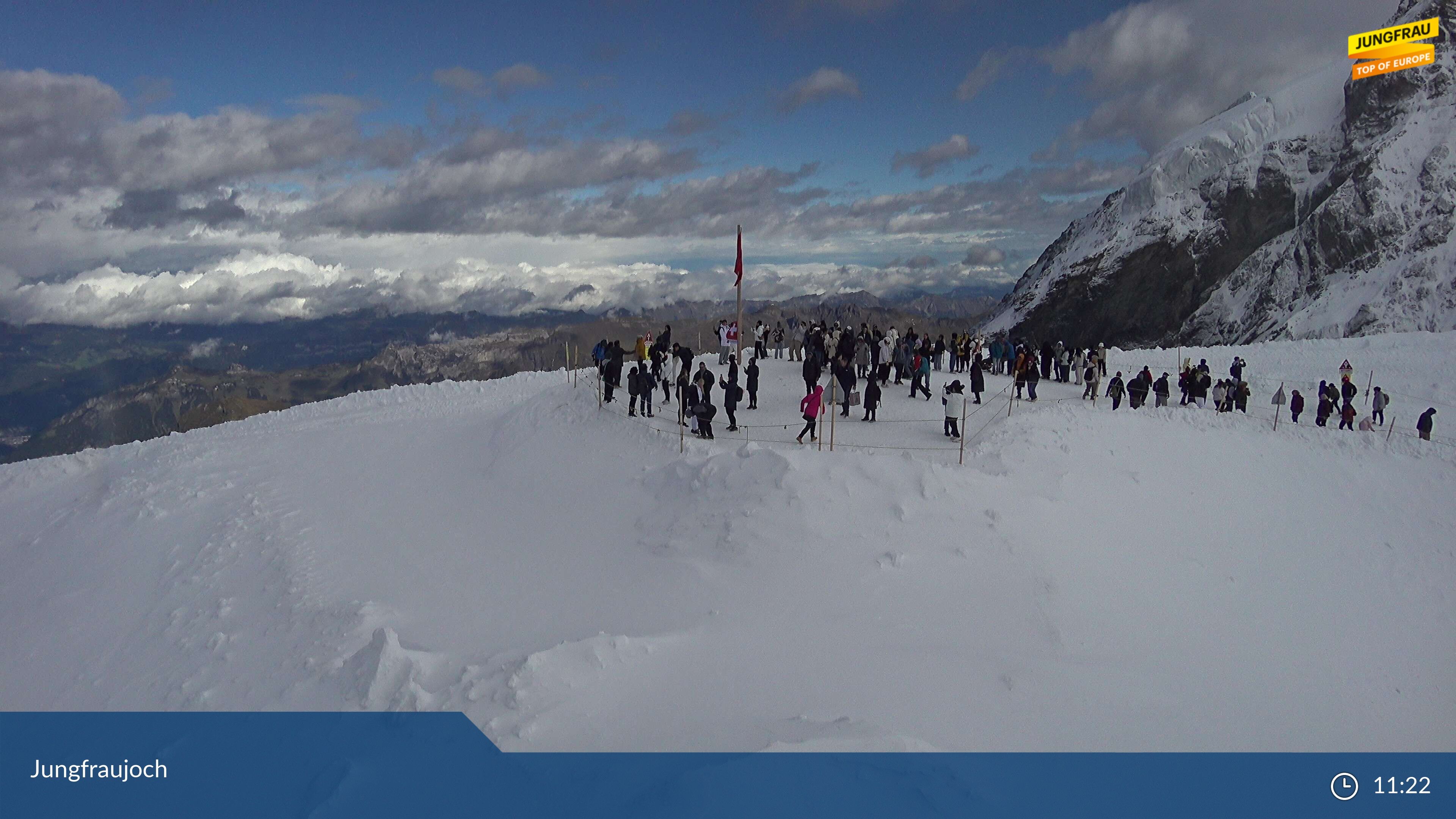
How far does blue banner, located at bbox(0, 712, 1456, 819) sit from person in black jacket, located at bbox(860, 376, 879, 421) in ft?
39.4

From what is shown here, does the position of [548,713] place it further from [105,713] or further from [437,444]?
[437,444]

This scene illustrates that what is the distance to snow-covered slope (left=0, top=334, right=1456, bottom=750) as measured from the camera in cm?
1111

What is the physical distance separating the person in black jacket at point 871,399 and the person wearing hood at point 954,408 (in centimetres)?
189

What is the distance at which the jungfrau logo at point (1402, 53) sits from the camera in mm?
106875

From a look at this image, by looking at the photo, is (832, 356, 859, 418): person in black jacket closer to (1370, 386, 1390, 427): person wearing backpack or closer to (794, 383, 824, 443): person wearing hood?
(794, 383, 824, 443): person wearing hood

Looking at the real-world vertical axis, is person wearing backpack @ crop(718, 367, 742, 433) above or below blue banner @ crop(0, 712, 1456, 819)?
above

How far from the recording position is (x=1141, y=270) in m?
133

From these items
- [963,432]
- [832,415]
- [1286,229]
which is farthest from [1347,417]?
[1286,229]

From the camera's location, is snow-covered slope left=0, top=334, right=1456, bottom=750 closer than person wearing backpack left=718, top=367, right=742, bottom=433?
Yes

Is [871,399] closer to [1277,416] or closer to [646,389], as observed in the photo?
[646,389]

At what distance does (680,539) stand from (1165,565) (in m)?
11.0

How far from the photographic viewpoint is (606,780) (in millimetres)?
9125

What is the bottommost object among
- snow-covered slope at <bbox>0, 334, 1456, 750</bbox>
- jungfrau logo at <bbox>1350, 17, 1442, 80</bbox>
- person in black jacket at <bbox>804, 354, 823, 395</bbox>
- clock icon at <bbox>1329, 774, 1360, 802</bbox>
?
clock icon at <bbox>1329, 774, 1360, 802</bbox>

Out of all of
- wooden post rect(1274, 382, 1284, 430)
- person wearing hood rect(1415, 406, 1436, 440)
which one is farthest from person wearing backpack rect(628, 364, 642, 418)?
person wearing hood rect(1415, 406, 1436, 440)
